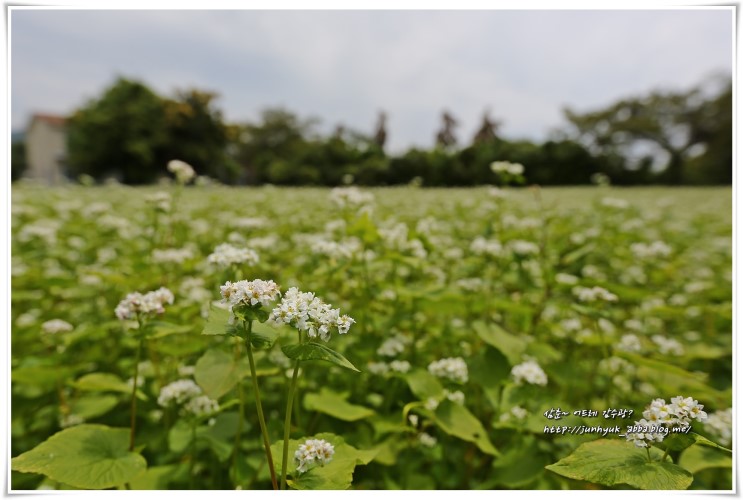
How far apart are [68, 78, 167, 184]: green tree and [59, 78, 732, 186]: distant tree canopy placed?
0.06 meters

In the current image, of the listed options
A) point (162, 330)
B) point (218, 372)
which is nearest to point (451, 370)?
point (218, 372)

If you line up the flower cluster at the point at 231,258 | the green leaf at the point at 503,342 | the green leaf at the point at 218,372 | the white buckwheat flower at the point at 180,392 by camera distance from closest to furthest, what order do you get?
the green leaf at the point at 218,372 → the flower cluster at the point at 231,258 → the white buckwheat flower at the point at 180,392 → the green leaf at the point at 503,342

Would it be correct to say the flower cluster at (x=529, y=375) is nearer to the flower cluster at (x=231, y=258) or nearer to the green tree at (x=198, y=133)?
the flower cluster at (x=231, y=258)

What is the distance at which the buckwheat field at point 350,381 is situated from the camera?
1232 mm

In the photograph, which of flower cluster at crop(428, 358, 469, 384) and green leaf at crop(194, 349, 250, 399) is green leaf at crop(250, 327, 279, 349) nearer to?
green leaf at crop(194, 349, 250, 399)

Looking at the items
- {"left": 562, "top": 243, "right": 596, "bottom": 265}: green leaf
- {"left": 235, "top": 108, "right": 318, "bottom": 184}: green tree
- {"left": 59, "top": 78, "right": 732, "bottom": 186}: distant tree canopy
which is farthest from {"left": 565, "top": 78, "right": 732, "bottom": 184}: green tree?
{"left": 235, "top": 108, "right": 318, "bottom": 184}: green tree

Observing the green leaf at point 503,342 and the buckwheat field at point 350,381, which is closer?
the buckwheat field at point 350,381

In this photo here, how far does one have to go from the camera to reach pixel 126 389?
186 centimetres

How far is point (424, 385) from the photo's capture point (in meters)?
1.88

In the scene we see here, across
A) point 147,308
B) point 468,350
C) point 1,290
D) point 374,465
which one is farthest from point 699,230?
point 1,290

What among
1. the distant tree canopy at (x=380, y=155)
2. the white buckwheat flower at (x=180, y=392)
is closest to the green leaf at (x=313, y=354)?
the white buckwheat flower at (x=180, y=392)

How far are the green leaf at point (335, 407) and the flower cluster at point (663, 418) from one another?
1.03m

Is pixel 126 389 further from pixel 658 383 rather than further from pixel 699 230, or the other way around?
pixel 699 230
